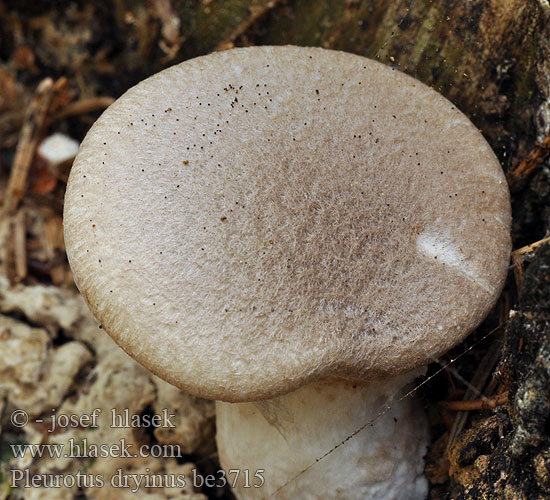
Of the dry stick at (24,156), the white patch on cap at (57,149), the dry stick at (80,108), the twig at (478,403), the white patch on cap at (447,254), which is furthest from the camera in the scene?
the dry stick at (80,108)

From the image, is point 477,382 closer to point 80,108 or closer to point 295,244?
point 295,244

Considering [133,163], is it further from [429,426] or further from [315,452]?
[429,426]

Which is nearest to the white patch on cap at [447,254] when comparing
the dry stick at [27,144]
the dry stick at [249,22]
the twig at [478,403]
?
the twig at [478,403]

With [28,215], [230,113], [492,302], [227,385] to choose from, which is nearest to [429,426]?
[492,302]

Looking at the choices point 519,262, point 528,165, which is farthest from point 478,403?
point 528,165

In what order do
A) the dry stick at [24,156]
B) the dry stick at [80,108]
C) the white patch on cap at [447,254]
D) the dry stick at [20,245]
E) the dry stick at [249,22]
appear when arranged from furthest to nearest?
the dry stick at [80,108], the dry stick at [24,156], the dry stick at [20,245], the dry stick at [249,22], the white patch on cap at [447,254]

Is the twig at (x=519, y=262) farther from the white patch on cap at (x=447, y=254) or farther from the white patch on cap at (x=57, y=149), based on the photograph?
the white patch on cap at (x=57, y=149)

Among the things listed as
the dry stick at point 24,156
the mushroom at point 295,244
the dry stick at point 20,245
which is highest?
the mushroom at point 295,244

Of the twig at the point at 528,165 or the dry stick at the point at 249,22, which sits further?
the dry stick at the point at 249,22
